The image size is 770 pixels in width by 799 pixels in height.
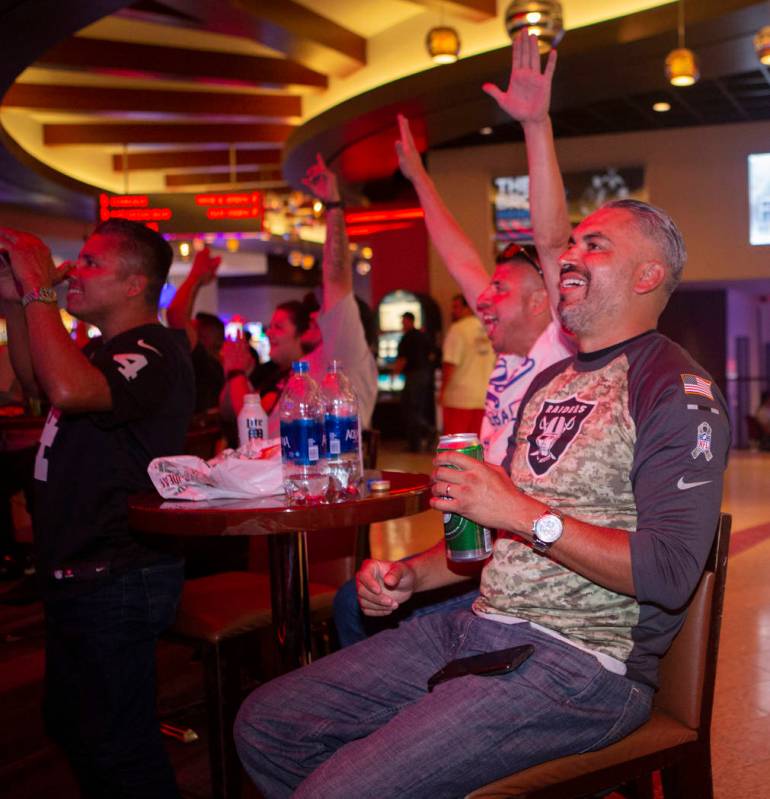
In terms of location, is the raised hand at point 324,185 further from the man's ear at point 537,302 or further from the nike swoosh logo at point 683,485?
the nike swoosh logo at point 683,485

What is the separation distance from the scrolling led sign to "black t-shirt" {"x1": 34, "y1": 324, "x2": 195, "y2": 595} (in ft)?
20.2

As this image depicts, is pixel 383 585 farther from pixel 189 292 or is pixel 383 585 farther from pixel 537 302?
pixel 189 292

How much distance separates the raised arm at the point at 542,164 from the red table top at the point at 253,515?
0.77 metres

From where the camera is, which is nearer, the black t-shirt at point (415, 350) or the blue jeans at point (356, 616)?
the blue jeans at point (356, 616)

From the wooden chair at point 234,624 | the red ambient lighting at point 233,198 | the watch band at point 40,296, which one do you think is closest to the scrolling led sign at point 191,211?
the red ambient lighting at point 233,198

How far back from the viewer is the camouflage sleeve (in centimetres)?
156

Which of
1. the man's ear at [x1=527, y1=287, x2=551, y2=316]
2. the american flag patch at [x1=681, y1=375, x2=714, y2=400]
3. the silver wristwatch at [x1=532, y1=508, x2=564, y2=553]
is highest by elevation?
the man's ear at [x1=527, y1=287, x2=551, y2=316]

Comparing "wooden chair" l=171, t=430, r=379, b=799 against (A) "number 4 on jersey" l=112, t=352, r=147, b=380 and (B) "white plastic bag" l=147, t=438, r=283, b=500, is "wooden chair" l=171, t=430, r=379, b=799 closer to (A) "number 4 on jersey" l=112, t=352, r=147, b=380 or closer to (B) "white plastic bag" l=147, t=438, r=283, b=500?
(B) "white plastic bag" l=147, t=438, r=283, b=500

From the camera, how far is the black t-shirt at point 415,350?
12.1 metres

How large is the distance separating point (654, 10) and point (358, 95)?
10.2 feet

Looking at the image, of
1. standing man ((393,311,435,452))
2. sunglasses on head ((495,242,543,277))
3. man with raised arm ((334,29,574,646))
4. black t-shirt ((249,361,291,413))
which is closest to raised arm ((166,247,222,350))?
black t-shirt ((249,361,291,413))

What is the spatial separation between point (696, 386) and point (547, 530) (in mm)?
379

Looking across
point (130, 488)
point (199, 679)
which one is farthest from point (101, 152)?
point (130, 488)

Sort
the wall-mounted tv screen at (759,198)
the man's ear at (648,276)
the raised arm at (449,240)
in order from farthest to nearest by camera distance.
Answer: the wall-mounted tv screen at (759,198) < the raised arm at (449,240) < the man's ear at (648,276)
